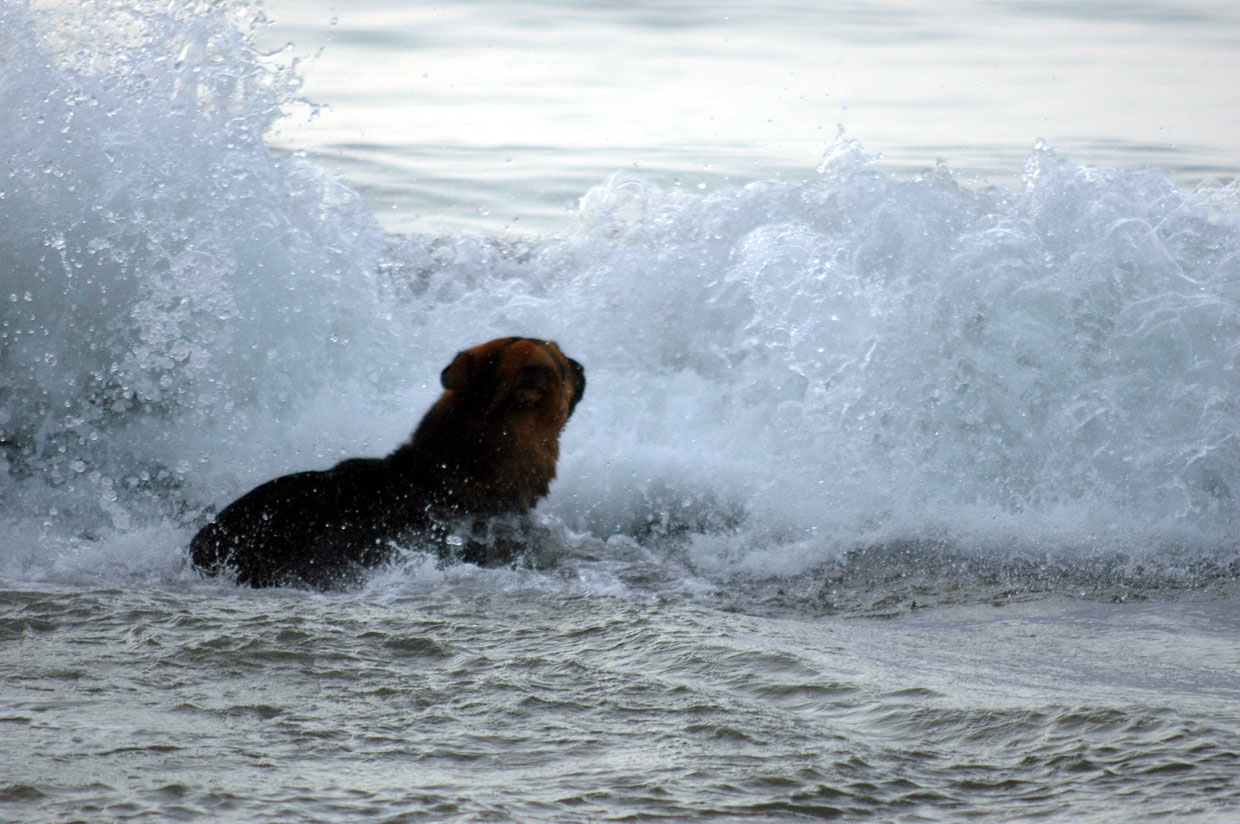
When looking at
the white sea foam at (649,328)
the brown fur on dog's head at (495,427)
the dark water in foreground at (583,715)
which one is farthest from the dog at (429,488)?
the white sea foam at (649,328)

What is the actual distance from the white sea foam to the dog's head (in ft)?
3.77

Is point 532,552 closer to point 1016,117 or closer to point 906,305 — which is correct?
point 906,305

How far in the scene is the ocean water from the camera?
267 cm

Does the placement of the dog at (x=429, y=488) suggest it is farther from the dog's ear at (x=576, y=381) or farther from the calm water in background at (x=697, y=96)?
the calm water in background at (x=697, y=96)

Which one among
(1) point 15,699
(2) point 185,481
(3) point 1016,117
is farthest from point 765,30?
(1) point 15,699

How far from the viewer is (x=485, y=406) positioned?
4.97 metres

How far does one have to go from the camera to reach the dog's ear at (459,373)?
16.4ft

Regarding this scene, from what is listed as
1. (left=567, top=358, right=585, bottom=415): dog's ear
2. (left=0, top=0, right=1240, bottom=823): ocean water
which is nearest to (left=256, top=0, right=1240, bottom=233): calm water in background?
(left=0, top=0, right=1240, bottom=823): ocean water

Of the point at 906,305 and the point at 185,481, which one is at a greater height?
the point at 906,305

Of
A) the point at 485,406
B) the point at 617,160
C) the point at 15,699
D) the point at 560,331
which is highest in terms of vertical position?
the point at 617,160

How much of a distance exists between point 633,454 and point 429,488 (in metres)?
2.04

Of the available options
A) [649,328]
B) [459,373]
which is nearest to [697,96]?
[649,328]

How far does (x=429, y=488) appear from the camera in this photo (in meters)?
4.87

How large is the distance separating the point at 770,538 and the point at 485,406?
1.45m
